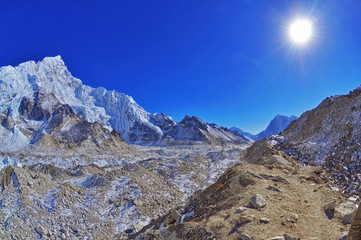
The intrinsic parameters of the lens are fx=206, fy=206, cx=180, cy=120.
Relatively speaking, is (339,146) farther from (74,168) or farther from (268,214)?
(74,168)

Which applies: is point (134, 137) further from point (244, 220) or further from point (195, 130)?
point (244, 220)

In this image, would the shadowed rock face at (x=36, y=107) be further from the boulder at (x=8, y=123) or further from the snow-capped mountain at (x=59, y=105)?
the boulder at (x=8, y=123)

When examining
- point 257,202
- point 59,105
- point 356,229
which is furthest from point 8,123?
point 356,229

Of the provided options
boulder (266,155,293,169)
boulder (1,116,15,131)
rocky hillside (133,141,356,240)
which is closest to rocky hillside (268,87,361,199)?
boulder (266,155,293,169)

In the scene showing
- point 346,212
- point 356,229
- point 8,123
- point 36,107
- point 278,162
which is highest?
point 36,107

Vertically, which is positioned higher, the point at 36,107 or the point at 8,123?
the point at 36,107

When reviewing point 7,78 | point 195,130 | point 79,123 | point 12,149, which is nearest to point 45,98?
point 7,78
